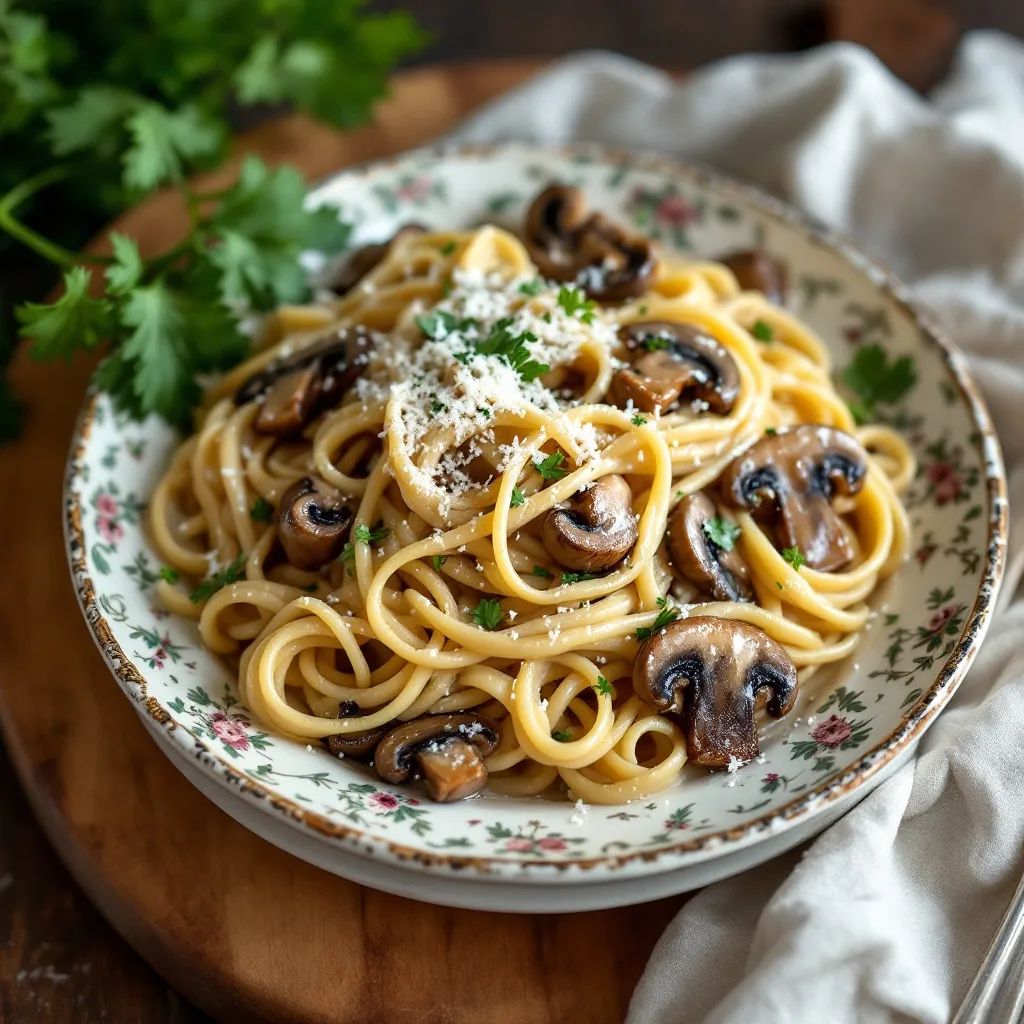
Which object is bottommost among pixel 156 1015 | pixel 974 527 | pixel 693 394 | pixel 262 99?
pixel 156 1015

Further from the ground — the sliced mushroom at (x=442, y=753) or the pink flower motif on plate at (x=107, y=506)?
the pink flower motif on plate at (x=107, y=506)

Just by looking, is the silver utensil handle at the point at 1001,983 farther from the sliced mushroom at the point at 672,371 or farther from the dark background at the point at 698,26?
the dark background at the point at 698,26

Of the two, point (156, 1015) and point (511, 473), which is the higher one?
point (511, 473)

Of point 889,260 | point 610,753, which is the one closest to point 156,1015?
point 610,753

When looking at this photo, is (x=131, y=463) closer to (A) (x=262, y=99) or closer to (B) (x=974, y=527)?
(A) (x=262, y=99)

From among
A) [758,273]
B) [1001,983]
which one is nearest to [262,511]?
[758,273]

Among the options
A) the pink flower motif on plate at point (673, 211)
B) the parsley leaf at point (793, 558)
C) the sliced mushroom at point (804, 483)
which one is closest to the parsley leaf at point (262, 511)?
the sliced mushroom at point (804, 483)
